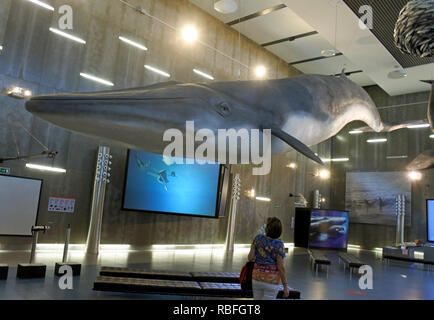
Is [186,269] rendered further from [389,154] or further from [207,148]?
[389,154]

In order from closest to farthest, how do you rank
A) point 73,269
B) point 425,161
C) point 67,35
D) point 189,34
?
point 425,161
point 73,269
point 67,35
point 189,34

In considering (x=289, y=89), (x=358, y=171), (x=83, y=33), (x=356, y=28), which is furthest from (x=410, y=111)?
(x=289, y=89)

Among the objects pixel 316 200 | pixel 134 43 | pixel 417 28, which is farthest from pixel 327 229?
pixel 417 28

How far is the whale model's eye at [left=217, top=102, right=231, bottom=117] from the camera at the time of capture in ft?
5.61

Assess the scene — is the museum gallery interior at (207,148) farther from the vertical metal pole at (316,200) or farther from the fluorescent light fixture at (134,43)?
the vertical metal pole at (316,200)

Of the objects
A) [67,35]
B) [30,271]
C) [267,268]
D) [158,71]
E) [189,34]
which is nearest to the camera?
[267,268]

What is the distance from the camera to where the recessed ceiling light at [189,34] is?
13.9 m

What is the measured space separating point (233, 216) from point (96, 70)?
7437mm

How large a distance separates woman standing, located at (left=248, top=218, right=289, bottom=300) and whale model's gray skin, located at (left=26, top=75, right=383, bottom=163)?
5.96 feet

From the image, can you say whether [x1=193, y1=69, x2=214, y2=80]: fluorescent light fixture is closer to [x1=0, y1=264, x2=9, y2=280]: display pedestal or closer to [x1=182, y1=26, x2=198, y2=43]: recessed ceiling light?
[x1=182, y1=26, x2=198, y2=43]: recessed ceiling light

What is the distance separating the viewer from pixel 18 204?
30.9ft

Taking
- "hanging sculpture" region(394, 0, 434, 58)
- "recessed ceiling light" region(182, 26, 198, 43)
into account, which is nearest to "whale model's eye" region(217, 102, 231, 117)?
"hanging sculpture" region(394, 0, 434, 58)

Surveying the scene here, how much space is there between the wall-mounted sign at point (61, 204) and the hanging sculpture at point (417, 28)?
402 inches

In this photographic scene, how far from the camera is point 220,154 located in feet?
5.87
